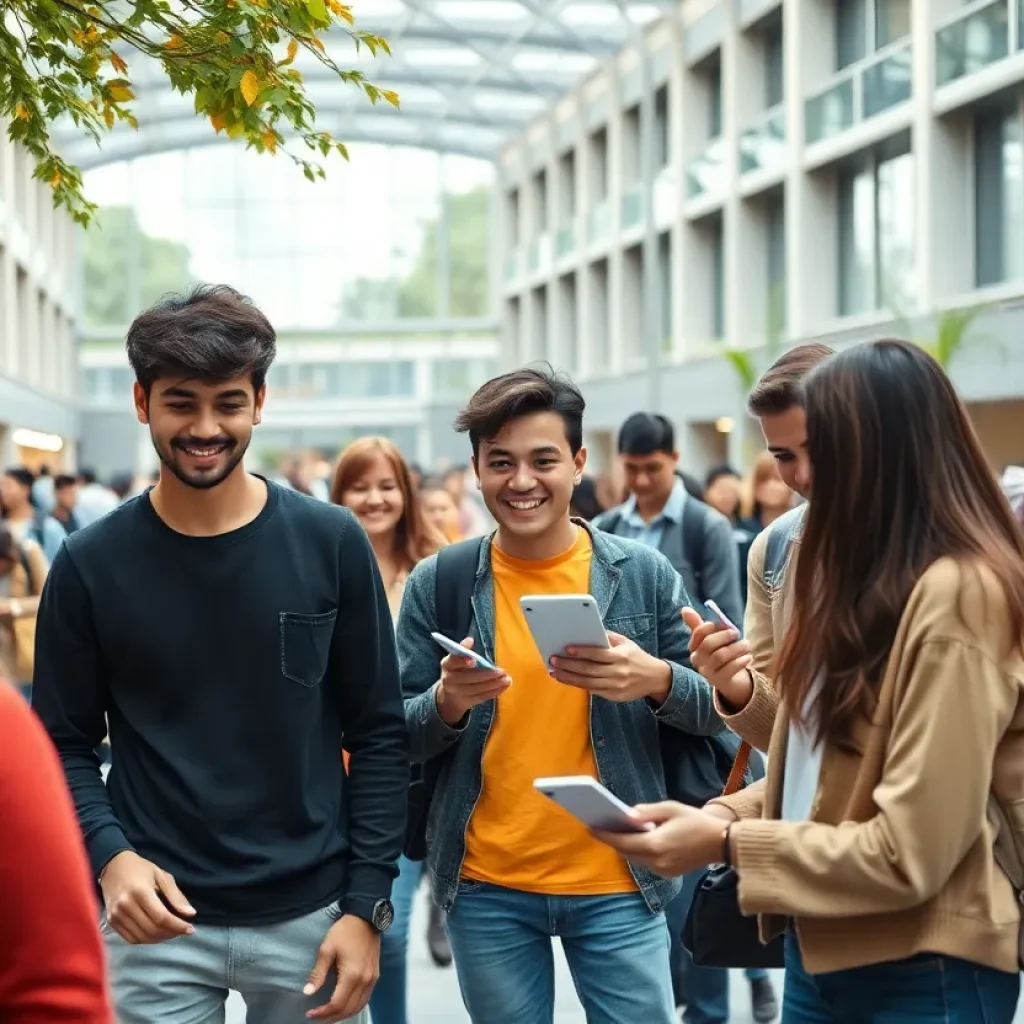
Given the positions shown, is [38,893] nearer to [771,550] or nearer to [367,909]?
[367,909]

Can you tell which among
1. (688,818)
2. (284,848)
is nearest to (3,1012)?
(688,818)

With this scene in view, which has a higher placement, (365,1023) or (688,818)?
(688,818)

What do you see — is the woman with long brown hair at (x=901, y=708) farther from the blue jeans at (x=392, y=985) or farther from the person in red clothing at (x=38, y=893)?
the blue jeans at (x=392, y=985)

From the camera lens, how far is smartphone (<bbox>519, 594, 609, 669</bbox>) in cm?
369

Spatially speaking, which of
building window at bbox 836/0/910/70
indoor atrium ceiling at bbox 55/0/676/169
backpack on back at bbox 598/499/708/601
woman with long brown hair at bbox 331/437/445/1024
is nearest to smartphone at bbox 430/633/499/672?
woman with long brown hair at bbox 331/437/445/1024

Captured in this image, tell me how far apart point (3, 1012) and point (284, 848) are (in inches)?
67.6

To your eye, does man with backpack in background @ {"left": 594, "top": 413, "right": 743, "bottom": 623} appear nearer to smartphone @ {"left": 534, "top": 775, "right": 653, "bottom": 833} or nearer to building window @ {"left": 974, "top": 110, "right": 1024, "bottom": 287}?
smartphone @ {"left": 534, "top": 775, "right": 653, "bottom": 833}

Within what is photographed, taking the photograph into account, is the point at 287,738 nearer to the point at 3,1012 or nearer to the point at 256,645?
the point at 256,645

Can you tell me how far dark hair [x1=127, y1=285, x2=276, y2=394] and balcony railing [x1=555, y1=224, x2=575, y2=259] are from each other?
39.5 metres

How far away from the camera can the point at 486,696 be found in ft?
13.0

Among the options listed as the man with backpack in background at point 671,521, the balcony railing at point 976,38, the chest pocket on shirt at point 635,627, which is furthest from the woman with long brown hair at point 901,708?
the balcony railing at point 976,38

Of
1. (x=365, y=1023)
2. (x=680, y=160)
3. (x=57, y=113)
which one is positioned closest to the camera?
(x=365, y=1023)

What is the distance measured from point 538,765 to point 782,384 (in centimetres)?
110

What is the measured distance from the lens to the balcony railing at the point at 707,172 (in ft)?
103
